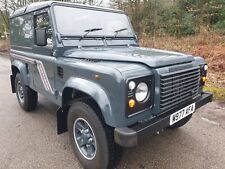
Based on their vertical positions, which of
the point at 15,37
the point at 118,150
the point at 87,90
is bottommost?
the point at 118,150

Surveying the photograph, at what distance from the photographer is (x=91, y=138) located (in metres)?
2.83

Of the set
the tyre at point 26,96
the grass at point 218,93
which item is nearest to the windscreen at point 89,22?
the tyre at point 26,96

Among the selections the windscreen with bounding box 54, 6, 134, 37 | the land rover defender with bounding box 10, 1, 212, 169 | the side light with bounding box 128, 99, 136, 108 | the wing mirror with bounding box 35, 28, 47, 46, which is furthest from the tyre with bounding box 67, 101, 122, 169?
the windscreen with bounding box 54, 6, 134, 37

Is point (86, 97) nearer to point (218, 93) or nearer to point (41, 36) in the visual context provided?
point (41, 36)

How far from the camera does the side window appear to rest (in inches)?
136

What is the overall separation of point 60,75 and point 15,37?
2.45 m

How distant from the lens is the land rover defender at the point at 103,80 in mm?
2346

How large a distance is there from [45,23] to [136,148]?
7.47 feet

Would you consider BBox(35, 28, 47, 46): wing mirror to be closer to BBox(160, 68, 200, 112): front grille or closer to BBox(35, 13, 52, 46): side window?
BBox(35, 13, 52, 46): side window

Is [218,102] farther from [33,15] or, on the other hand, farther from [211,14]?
[211,14]

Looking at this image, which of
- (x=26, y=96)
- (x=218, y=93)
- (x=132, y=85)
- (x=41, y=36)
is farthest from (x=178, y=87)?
(x=218, y=93)

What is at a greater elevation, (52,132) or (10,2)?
(10,2)

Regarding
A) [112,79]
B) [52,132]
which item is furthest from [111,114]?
[52,132]

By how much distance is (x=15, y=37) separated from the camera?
5.12 metres
